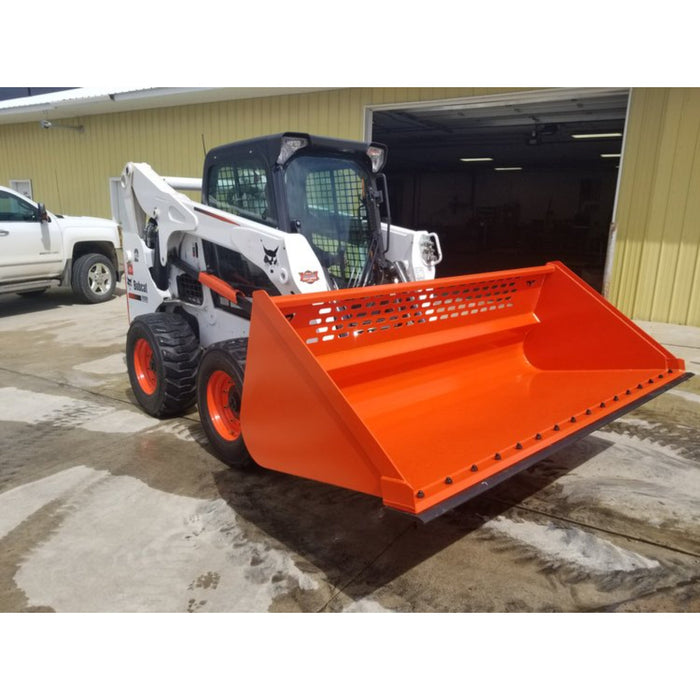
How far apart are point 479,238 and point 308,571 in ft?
65.7

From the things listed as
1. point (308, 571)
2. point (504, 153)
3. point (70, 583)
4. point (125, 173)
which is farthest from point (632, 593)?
point (504, 153)

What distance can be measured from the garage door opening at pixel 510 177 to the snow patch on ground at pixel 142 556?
8106 mm

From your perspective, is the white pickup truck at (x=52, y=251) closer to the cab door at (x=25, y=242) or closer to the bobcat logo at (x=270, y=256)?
the cab door at (x=25, y=242)

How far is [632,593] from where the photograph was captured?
2.74m

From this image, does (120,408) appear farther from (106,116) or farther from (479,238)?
(479,238)

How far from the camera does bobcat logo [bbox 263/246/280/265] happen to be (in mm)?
3844

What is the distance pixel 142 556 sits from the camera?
3.03 meters

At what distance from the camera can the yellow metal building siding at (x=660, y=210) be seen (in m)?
7.74

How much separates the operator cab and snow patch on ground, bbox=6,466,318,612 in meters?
1.92

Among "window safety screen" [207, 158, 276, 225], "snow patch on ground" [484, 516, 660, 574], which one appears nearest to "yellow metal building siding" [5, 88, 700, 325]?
"window safety screen" [207, 158, 276, 225]

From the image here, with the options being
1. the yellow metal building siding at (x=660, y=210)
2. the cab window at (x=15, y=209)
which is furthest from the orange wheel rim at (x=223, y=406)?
the cab window at (x=15, y=209)

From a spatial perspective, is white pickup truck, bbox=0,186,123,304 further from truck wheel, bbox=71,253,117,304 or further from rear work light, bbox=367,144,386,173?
rear work light, bbox=367,144,386,173

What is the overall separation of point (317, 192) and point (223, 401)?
1646mm

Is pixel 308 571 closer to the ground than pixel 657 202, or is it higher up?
closer to the ground
